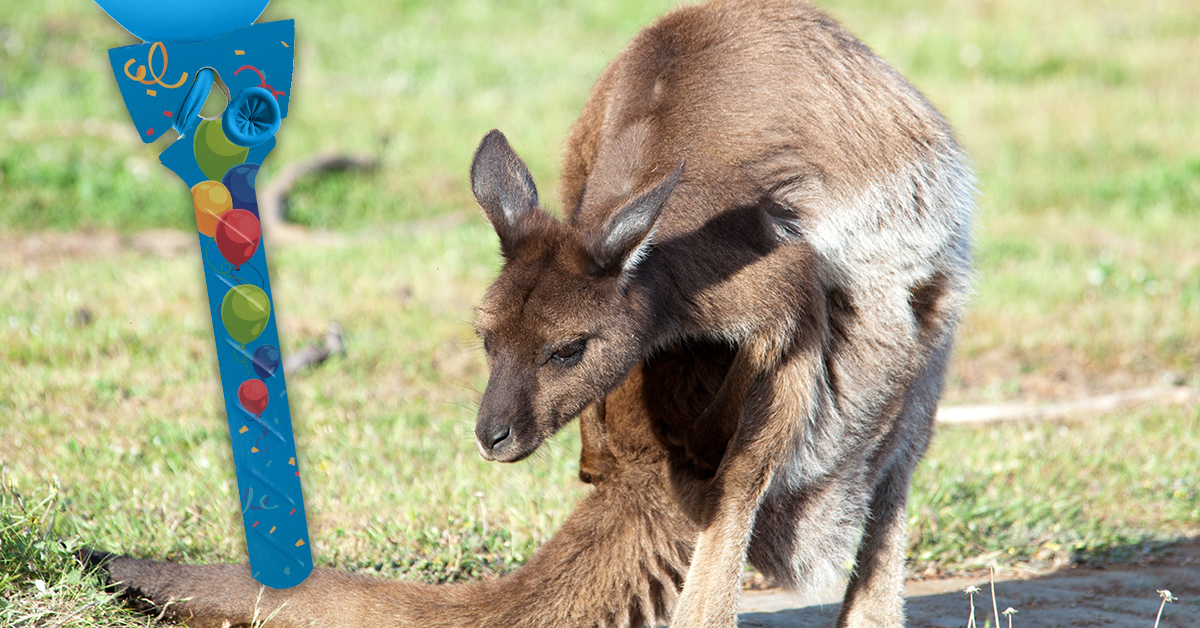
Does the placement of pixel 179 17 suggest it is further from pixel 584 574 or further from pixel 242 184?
pixel 584 574

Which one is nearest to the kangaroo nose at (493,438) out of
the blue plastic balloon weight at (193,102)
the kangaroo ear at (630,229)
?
the kangaroo ear at (630,229)

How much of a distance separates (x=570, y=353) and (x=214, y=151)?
99 cm

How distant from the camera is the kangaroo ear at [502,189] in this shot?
118 inches

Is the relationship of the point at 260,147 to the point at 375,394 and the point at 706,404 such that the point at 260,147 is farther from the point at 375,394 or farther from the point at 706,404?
the point at 375,394

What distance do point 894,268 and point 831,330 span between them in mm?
269

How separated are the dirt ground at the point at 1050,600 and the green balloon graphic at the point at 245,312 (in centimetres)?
185

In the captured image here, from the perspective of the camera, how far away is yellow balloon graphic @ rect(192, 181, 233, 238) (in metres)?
2.66

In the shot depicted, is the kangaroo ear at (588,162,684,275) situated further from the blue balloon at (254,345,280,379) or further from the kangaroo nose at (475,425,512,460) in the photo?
the blue balloon at (254,345,280,379)

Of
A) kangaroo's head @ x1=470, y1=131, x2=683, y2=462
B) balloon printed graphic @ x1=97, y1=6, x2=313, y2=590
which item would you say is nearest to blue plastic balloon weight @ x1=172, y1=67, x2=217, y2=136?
balloon printed graphic @ x1=97, y1=6, x2=313, y2=590

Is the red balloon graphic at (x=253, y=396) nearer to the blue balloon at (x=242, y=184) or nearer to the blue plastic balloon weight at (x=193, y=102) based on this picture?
the blue balloon at (x=242, y=184)

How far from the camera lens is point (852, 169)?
3.31 meters

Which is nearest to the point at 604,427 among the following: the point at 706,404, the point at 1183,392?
the point at 706,404

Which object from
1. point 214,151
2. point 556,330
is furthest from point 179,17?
point 556,330

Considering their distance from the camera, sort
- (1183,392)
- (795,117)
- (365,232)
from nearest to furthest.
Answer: (795,117) < (1183,392) < (365,232)
